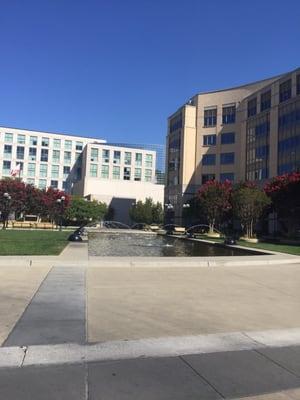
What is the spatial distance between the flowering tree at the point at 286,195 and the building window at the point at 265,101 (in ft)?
103

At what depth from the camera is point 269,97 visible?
74000 millimetres

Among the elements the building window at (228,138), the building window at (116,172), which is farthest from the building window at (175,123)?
the building window at (116,172)

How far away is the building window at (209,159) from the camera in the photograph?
89.5 metres

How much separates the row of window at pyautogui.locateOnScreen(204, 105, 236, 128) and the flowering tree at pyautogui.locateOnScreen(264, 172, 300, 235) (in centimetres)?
4270

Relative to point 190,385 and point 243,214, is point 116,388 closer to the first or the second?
point 190,385

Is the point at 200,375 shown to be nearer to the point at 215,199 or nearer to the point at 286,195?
the point at 286,195

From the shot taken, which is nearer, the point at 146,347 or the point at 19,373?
the point at 19,373

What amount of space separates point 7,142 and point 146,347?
135m

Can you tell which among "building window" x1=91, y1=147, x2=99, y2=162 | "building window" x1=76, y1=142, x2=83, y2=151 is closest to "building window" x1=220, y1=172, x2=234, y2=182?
"building window" x1=91, y1=147, x2=99, y2=162

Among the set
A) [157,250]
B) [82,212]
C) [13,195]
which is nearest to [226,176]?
[82,212]

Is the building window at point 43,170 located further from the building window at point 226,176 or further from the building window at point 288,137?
the building window at point 288,137

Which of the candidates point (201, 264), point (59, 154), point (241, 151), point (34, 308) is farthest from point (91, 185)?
point (34, 308)

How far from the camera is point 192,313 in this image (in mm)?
8812

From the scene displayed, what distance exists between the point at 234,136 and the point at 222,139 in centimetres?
283
